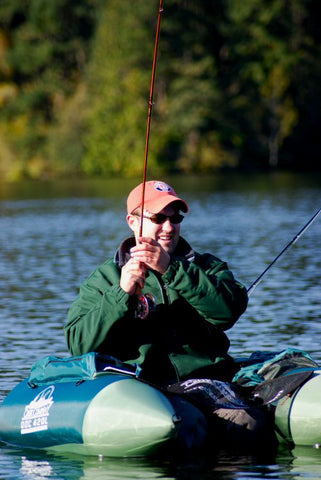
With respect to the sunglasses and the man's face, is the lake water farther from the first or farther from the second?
the sunglasses

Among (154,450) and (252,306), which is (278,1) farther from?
(154,450)

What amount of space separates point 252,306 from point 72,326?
7422 mm

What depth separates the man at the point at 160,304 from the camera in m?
7.17

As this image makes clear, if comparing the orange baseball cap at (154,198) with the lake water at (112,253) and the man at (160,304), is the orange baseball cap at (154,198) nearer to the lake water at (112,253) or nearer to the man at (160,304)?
the man at (160,304)

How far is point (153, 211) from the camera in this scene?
736cm

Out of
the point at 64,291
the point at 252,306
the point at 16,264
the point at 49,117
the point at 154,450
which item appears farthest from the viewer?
the point at 49,117

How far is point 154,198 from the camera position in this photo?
742 centimetres

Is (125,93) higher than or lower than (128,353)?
lower

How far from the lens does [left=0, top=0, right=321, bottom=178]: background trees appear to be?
2606 inches

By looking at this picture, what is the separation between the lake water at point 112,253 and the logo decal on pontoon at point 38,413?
0.18m

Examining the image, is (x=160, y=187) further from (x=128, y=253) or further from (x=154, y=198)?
(x=128, y=253)

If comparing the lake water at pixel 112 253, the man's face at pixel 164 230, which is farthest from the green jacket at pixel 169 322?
the lake water at pixel 112 253

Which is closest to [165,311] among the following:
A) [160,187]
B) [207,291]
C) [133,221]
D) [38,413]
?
[207,291]

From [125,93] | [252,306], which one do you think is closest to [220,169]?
[125,93]
